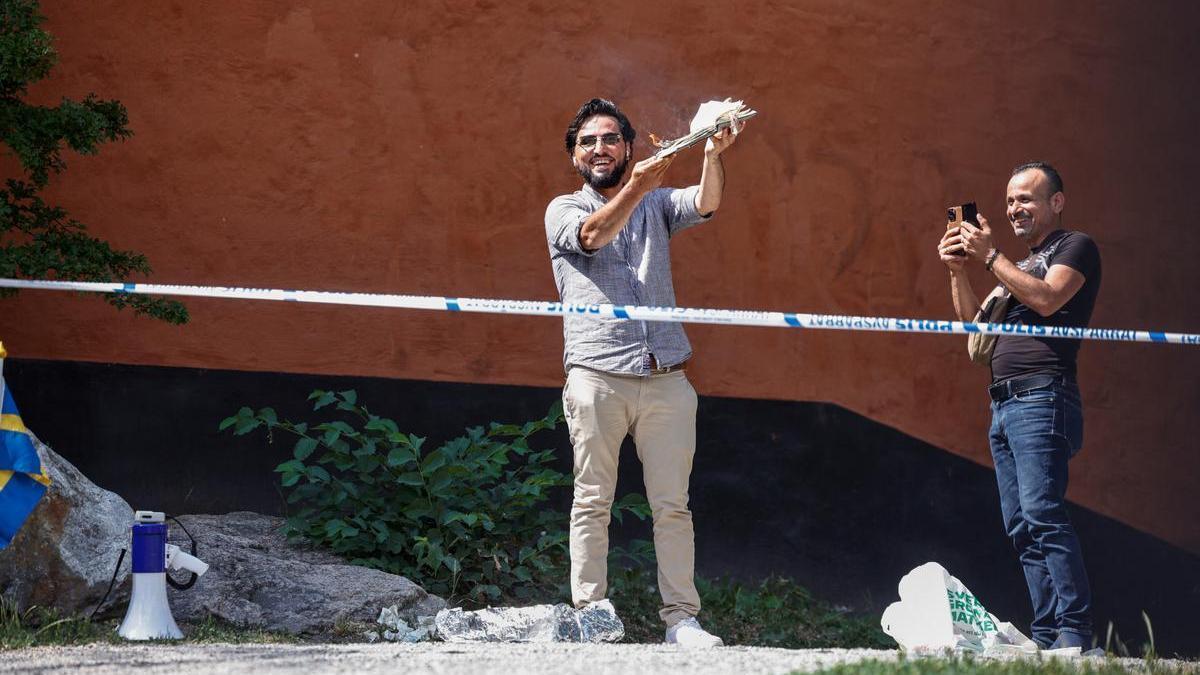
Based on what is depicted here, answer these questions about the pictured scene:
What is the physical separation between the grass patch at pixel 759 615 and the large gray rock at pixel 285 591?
0.84 m

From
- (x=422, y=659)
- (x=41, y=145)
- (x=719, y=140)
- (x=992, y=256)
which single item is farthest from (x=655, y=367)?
(x=41, y=145)

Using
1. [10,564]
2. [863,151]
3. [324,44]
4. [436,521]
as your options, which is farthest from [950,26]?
[10,564]

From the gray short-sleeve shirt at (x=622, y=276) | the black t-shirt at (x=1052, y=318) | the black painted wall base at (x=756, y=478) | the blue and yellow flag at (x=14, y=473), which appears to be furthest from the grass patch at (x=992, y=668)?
the black painted wall base at (x=756, y=478)

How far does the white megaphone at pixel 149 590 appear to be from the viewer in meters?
4.39

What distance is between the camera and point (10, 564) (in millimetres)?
4570

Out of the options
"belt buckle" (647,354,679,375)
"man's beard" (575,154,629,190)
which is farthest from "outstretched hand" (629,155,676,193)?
"belt buckle" (647,354,679,375)

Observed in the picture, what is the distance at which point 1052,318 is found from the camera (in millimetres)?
4582

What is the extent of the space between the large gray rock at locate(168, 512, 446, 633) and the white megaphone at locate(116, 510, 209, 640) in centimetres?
32

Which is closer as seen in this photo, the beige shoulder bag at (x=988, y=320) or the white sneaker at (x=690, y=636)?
the white sneaker at (x=690, y=636)

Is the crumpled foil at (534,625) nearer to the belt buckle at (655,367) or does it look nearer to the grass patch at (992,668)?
the belt buckle at (655,367)

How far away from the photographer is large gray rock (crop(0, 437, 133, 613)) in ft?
15.0

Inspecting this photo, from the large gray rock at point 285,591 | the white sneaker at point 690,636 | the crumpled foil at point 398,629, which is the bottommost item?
the white sneaker at point 690,636

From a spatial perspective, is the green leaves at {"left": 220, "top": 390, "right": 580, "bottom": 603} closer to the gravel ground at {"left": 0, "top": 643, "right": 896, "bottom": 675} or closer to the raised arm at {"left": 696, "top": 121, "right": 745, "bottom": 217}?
the gravel ground at {"left": 0, "top": 643, "right": 896, "bottom": 675}

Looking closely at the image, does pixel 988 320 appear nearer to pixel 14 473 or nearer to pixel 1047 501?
pixel 1047 501
